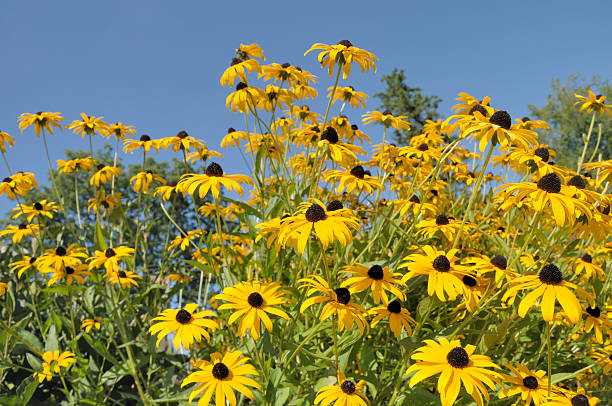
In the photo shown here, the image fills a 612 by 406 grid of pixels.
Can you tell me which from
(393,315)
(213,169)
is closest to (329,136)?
(213,169)

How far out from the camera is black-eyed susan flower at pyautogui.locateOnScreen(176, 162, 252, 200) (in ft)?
7.36

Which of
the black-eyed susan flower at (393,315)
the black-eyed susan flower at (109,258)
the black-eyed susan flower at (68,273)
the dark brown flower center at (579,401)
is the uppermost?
the black-eyed susan flower at (109,258)

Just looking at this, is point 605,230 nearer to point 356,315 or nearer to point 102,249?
point 356,315

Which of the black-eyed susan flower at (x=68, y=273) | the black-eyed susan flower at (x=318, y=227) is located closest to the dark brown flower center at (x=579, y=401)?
the black-eyed susan flower at (x=318, y=227)

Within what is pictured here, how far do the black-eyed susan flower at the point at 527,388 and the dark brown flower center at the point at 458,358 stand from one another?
31 centimetres

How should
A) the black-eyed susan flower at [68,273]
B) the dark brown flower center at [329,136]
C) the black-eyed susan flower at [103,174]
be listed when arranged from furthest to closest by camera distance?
the black-eyed susan flower at [103,174] → the black-eyed susan flower at [68,273] → the dark brown flower center at [329,136]

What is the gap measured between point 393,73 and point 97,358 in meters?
26.9

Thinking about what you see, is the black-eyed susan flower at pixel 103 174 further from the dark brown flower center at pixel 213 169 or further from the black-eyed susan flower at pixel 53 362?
the dark brown flower center at pixel 213 169

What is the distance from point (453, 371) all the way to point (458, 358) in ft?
0.19

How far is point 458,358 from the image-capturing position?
5.62 feet

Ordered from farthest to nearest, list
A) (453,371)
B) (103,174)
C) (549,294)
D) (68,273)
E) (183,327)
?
(103,174) < (68,273) < (183,327) < (549,294) < (453,371)

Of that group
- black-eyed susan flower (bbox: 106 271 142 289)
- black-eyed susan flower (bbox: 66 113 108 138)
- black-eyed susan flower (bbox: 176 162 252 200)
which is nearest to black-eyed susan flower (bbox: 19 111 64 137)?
black-eyed susan flower (bbox: 66 113 108 138)

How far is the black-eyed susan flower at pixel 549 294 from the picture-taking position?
1731mm

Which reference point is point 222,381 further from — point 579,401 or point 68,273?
point 68,273
